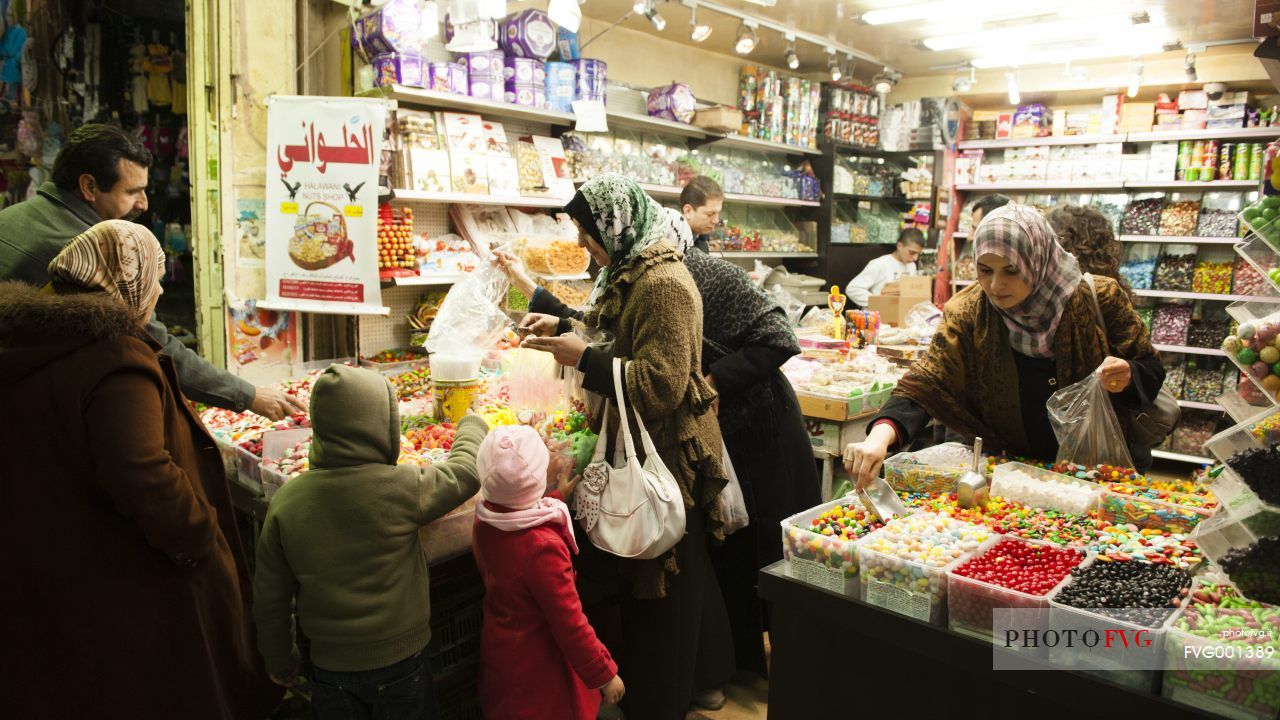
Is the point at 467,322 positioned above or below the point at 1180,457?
above

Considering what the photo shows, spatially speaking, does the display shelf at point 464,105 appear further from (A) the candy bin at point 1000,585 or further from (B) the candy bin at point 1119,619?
(B) the candy bin at point 1119,619

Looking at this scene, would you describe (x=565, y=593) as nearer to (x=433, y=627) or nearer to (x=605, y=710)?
(x=433, y=627)

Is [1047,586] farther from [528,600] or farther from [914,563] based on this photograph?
[528,600]

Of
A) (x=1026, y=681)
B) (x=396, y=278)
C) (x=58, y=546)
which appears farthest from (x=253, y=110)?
(x=1026, y=681)

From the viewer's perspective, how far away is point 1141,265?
7.11m

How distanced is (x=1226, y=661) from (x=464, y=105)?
403 centimetres

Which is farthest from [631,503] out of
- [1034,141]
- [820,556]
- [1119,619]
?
[1034,141]

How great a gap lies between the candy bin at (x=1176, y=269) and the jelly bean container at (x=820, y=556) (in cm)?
646

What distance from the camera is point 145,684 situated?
1958 millimetres

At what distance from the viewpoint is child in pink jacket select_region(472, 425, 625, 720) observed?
2.09m

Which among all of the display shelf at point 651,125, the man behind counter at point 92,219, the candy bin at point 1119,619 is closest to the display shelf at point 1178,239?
the display shelf at point 651,125

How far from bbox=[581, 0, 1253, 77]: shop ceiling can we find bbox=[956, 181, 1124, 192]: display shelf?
1094 mm

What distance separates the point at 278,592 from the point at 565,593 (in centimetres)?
71

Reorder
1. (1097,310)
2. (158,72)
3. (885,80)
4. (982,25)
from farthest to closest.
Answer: (885,80) → (982,25) → (158,72) → (1097,310)
